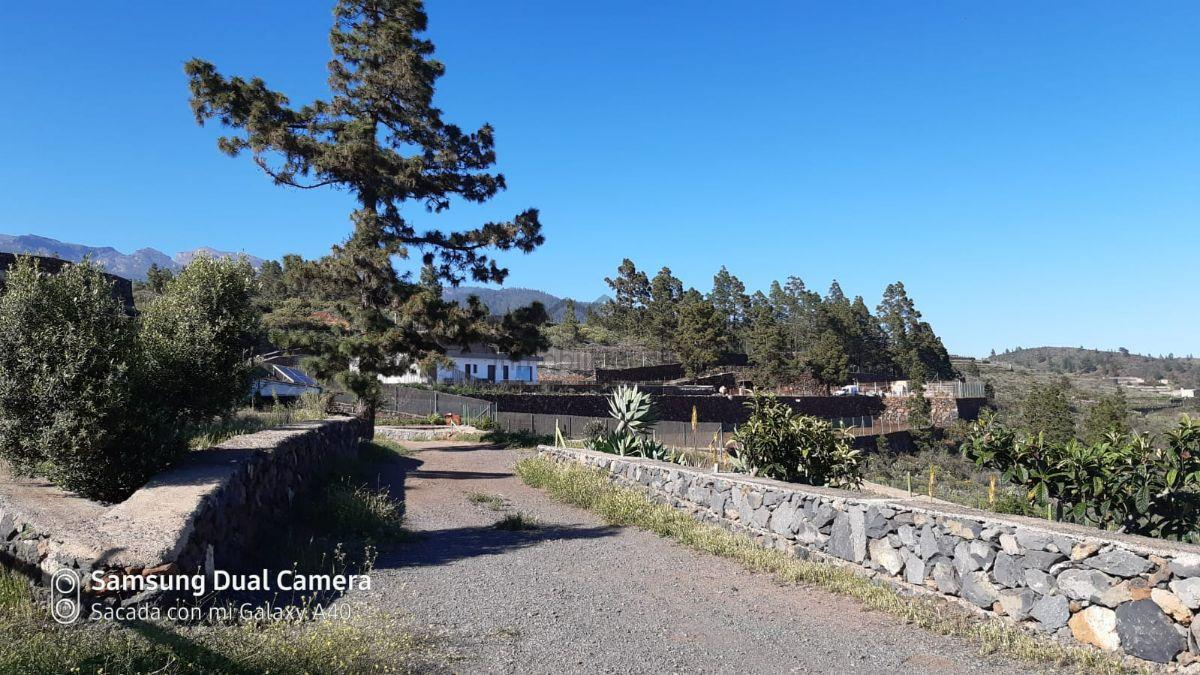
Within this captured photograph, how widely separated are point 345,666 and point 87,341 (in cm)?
429

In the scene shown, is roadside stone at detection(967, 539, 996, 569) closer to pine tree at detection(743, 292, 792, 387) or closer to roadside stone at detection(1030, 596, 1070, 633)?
roadside stone at detection(1030, 596, 1070, 633)

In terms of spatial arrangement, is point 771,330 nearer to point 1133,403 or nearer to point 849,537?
point 1133,403

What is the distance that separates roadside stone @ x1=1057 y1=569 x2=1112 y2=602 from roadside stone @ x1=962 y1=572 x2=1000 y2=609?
60cm

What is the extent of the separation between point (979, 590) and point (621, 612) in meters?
2.85

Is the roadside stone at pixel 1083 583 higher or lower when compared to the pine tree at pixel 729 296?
lower

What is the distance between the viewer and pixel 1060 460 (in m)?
7.37

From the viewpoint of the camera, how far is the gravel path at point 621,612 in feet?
17.1

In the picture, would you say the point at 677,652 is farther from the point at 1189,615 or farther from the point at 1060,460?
the point at 1060,460

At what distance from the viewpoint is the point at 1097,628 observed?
5.20 metres

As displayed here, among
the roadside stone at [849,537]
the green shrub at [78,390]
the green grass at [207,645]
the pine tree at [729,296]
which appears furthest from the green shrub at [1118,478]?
the pine tree at [729,296]

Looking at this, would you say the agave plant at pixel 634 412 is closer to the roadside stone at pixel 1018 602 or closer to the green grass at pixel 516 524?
the green grass at pixel 516 524

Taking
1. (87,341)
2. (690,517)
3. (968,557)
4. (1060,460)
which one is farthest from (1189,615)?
(87,341)

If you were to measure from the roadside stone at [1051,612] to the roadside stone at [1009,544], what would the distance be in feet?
1.25

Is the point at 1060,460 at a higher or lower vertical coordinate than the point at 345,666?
higher
